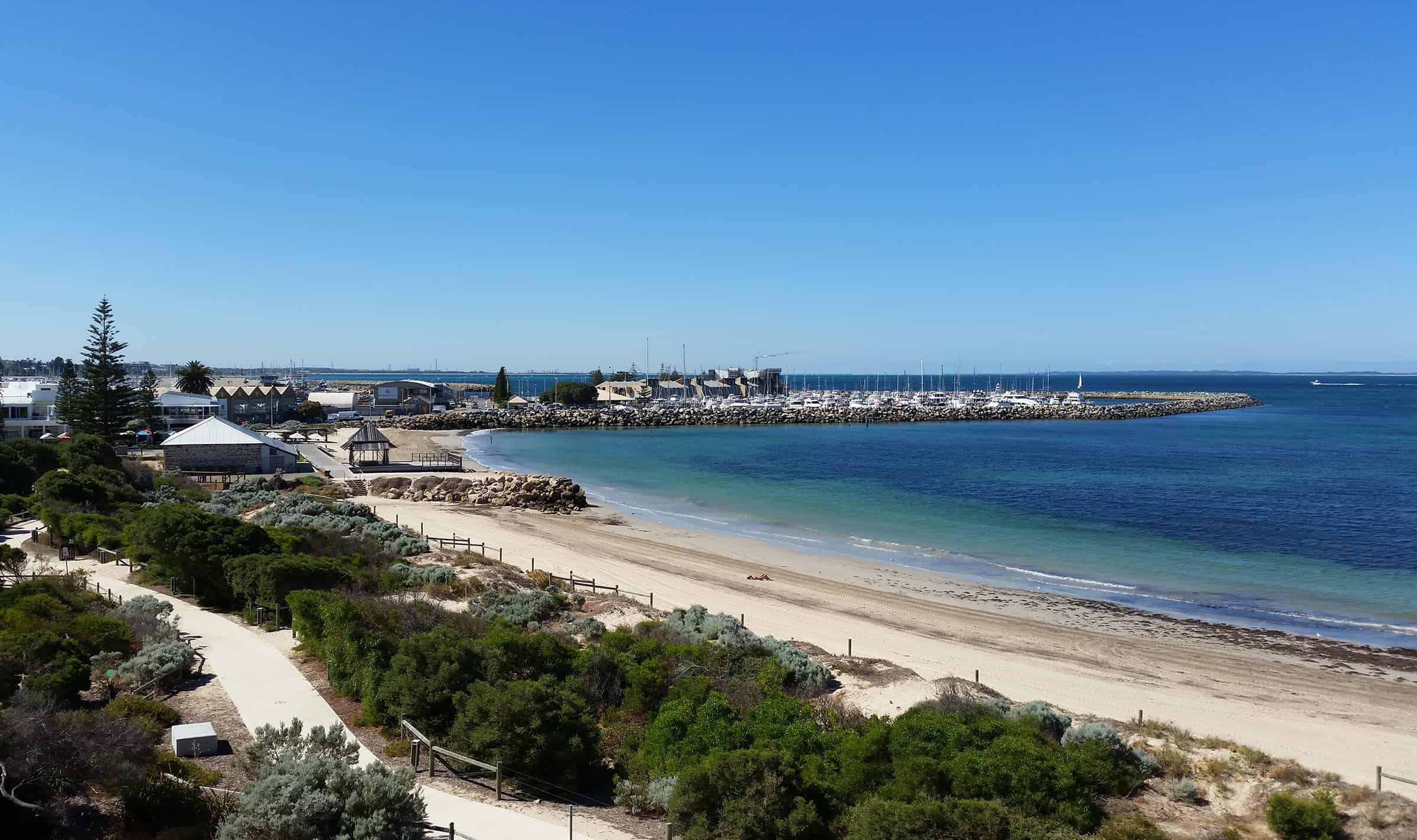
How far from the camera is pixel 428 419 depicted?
84.1m

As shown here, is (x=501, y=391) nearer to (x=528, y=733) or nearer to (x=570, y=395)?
(x=570, y=395)

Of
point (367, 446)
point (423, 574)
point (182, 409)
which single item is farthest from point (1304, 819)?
point (182, 409)

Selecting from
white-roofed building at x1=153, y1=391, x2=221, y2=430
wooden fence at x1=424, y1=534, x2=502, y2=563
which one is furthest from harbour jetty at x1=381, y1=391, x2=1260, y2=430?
wooden fence at x1=424, y1=534, x2=502, y2=563

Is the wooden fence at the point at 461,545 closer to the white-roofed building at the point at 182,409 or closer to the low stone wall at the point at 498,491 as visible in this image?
the low stone wall at the point at 498,491

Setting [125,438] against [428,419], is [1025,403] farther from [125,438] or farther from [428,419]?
[125,438]

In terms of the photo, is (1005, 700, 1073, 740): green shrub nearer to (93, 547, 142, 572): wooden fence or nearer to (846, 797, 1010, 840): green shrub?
(846, 797, 1010, 840): green shrub

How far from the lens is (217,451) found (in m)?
38.8

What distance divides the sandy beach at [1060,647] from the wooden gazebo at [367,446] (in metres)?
18.9

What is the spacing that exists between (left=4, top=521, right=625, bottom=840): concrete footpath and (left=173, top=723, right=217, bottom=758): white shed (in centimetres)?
68

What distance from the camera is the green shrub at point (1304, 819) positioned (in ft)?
31.5

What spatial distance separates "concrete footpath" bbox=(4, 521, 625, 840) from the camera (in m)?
8.39

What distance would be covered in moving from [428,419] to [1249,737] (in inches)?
3125

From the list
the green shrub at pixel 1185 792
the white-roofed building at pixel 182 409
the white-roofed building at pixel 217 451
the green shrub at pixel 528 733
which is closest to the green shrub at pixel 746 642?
the green shrub at pixel 528 733

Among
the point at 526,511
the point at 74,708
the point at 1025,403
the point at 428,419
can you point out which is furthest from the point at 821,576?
the point at 1025,403
